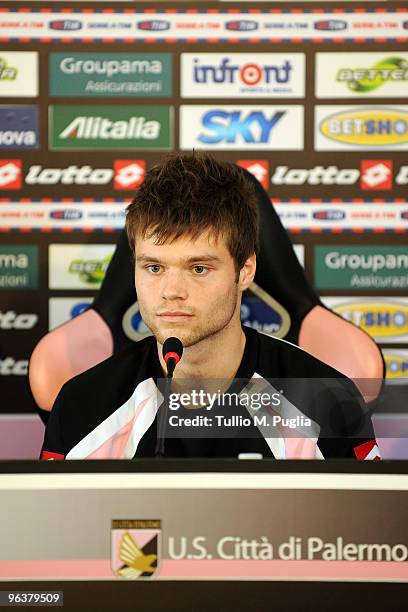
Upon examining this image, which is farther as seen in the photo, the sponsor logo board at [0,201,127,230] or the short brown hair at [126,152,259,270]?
the sponsor logo board at [0,201,127,230]

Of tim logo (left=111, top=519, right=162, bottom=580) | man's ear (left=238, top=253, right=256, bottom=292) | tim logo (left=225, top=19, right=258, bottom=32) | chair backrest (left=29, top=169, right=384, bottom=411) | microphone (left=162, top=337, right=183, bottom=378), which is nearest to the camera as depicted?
tim logo (left=111, top=519, right=162, bottom=580)

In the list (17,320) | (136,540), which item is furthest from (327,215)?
(136,540)

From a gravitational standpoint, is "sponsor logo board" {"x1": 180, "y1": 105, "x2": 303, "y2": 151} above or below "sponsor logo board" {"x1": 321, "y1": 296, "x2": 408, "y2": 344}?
above

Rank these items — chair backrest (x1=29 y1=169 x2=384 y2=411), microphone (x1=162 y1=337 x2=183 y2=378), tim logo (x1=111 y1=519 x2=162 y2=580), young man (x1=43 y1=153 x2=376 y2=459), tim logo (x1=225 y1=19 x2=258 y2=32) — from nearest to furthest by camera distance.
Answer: tim logo (x1=111 y1=519 x2=162 y2=580), microphone (x1=162 y1=337 x2=183 y2=378), young man (x1=43 y1=153 x2=376 y2=459), chair backrest (x1=29 y1=169 x2=384 y2=411), tim logo (x1=225 y1=19 x2=258 y2=32)

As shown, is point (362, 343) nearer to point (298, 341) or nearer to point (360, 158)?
point (298, 341)

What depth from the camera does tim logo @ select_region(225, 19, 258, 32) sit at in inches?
94.4

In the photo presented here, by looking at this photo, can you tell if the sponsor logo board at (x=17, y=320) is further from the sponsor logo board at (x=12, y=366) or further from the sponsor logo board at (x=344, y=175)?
the sponsor logo board at (x=344, y=175)

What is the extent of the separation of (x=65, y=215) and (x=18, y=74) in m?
0.54

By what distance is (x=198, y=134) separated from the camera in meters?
2.43

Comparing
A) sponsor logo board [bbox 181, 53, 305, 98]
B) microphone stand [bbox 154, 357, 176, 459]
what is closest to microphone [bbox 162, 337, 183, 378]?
microphone stand [bbox 154, 357, 176, 459]

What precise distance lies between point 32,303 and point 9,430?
474mm

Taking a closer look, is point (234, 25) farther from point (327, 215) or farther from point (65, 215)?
point (65, 215)

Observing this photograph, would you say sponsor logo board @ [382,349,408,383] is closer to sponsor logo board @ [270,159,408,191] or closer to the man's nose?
sponsor logo board @ [270,159,408,191]

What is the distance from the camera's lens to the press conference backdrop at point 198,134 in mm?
2410
